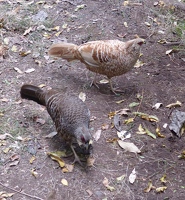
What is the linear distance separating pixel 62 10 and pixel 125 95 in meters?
2.46

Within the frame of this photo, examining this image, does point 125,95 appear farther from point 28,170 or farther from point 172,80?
point 28,170

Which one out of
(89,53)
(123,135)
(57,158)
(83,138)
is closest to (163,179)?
(123,135)

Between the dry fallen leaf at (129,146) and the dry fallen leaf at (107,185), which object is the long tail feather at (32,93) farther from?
the dry fallen leaf at (107,185)

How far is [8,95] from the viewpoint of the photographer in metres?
5.57

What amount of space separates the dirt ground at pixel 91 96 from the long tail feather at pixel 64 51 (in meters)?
0.28

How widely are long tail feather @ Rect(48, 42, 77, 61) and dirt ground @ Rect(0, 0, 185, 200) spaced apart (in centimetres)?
28

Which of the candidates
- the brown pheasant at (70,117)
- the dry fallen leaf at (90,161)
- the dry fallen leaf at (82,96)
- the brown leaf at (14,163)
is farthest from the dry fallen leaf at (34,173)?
the dry fallen leaf at (82,96)

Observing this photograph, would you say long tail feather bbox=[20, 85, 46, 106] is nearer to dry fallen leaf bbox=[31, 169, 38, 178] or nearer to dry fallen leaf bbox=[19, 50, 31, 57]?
dry fallen leaf bbox=[31, 169, 38, 178]

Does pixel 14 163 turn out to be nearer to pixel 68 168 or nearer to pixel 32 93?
→ pixel 68 168

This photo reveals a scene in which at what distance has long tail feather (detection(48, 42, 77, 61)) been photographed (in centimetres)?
592

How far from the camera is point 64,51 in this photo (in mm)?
5969

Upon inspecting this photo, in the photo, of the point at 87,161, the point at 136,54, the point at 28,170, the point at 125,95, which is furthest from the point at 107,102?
the point at 28,170

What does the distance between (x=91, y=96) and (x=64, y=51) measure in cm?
79

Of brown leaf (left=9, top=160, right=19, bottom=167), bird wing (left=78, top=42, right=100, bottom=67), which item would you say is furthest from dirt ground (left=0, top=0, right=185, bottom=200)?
bird wing (left=78, top=42, right=100, bottom=67)
